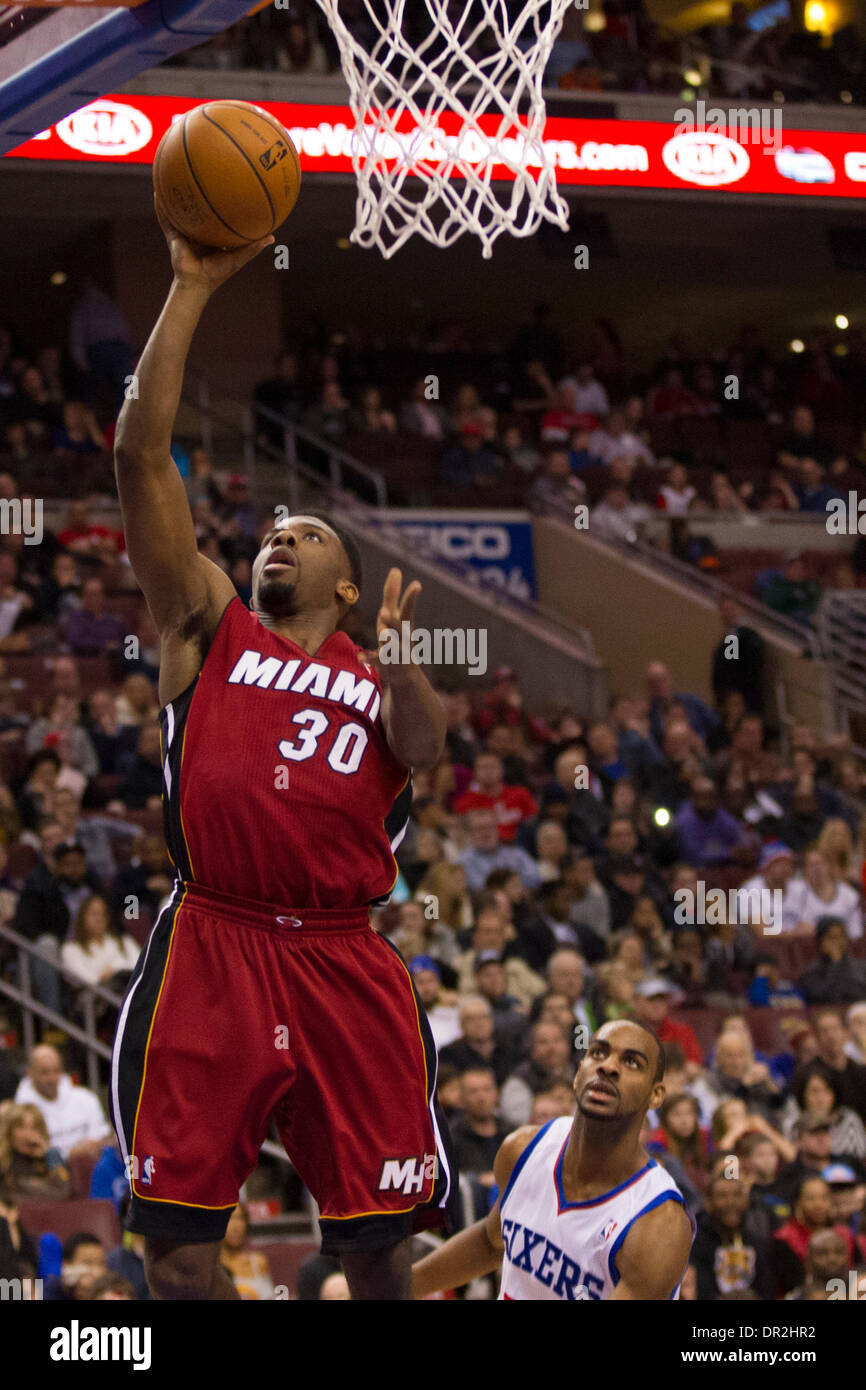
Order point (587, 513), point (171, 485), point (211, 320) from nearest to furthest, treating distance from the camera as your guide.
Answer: point (171, 485)
point (587, 513)
point (211, 320)

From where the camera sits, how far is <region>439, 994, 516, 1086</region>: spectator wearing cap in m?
7.98

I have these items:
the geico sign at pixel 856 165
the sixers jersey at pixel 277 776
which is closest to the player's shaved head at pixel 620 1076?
the sixers jersey at pixel 277 776

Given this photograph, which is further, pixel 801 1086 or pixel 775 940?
pixel 775 940

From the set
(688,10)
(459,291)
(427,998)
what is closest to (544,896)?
(427,998)

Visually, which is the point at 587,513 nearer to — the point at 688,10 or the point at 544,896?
the point at 544,896

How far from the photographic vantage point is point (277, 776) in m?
3.53

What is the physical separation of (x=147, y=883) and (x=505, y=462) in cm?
680

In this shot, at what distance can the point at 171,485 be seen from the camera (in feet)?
11.4

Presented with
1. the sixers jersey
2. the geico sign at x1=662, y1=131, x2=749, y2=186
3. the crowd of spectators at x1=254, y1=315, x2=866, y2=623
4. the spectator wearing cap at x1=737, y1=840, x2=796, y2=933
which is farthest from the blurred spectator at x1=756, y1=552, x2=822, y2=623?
the sixers jersey

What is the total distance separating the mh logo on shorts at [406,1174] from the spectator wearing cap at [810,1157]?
15.0ft

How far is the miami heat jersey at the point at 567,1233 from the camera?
425 cm
